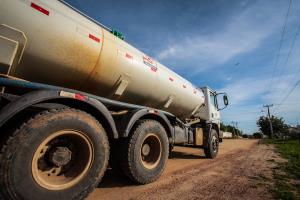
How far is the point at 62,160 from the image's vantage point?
2842 mm

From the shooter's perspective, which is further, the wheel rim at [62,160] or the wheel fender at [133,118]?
the wheel fender at [133,118]

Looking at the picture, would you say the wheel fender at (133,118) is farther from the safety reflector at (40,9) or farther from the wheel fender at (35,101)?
the safety reflector at (40,9)

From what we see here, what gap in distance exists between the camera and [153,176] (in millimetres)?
4246

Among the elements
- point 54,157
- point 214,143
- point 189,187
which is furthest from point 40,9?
point 214,143

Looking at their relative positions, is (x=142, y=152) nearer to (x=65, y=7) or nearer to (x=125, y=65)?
(x=125, y=65)

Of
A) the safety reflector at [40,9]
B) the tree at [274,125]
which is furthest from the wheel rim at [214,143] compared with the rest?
the tree at [274,125]

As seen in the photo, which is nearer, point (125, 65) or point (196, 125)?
Answer: point (125, 65)

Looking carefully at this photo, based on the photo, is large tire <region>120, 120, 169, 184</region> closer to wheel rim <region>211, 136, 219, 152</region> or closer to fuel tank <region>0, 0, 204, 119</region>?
fuel tank <region>0, 0, 204, 119</region>

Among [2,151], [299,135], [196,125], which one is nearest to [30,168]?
[2,151]

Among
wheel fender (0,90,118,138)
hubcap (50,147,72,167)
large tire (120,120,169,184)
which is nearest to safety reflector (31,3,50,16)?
wheel fender (0,90,118,138)

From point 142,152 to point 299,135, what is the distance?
142 feet

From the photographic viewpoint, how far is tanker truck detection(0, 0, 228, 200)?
7.88 feet

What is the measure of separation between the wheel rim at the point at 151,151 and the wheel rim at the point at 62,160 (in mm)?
1571

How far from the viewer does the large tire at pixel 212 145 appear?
27.1ft
